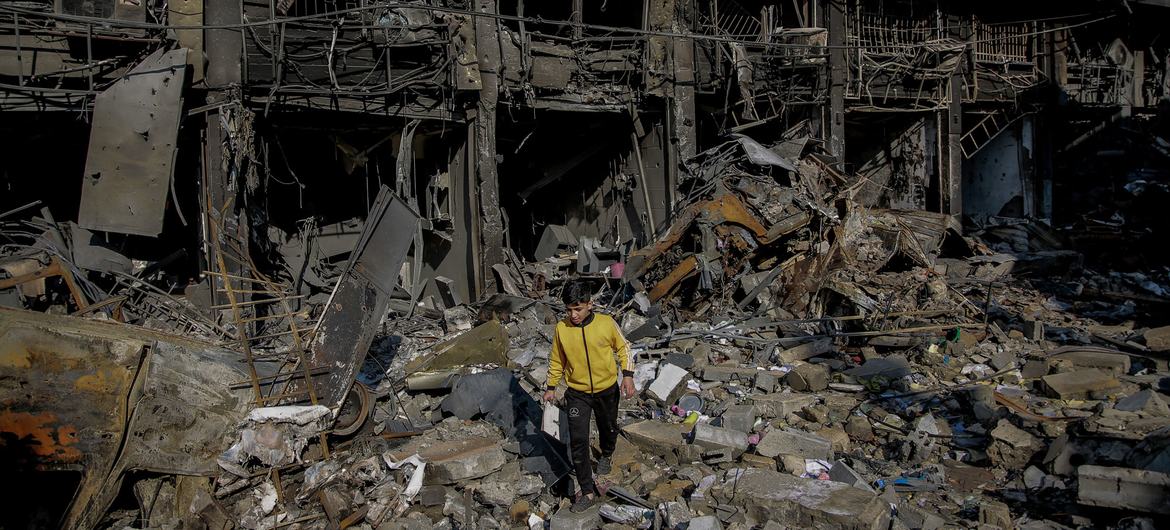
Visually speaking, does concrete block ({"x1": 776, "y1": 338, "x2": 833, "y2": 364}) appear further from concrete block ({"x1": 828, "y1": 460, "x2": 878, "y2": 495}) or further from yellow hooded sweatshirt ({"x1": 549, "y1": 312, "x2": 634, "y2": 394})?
yellow hooded sweatshirt ({"x1": 549, "y1": 312, "x2": 634, "y2": 394})

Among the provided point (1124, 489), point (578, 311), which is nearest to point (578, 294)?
point (578, 311)

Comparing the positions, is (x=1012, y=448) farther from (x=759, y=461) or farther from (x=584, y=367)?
(x=584, y=367)

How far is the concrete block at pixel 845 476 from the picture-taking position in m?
5.44

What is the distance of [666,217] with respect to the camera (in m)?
13.5

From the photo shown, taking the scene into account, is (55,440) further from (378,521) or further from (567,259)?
(567,259)

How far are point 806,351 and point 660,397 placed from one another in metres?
2.58

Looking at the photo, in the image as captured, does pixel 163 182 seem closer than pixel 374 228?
No

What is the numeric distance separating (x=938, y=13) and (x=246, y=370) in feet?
54.6

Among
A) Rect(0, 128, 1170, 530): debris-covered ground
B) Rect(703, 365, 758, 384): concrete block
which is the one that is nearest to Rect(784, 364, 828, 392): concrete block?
Rect(0, 128, 1170, 530): debris-covered ground

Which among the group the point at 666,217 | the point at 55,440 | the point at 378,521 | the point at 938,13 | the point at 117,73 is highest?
the point at 938,13

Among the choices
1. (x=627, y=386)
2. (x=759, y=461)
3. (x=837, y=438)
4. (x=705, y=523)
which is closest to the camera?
(x=705, y=523)

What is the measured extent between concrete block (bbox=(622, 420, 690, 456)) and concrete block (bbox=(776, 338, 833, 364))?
9.61 feet

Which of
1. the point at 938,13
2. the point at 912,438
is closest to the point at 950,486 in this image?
the point at 912,438

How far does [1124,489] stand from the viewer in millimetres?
4555
